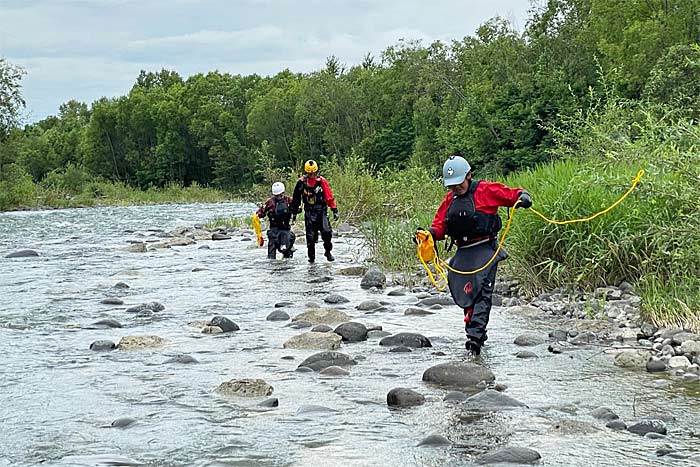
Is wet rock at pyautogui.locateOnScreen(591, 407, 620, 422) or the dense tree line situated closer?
wet rock at pyautogui.locateOnScreen(591, 407, 620, 422)

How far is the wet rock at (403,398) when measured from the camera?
301 inches

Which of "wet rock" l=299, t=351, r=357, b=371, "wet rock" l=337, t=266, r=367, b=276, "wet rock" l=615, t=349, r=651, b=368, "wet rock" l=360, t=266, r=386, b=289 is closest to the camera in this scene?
"wet rock" l=615, t=349, r=651, b=368

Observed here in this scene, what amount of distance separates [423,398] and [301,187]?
1077cm

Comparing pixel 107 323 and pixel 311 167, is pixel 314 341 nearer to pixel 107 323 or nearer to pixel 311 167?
pixel 107 323

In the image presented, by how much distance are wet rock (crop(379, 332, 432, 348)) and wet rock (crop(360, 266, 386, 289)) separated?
205 inches

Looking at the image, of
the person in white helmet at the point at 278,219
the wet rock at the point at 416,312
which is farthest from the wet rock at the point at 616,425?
the person in white helmet at the point at 278,219

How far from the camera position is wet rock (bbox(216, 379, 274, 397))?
814cm

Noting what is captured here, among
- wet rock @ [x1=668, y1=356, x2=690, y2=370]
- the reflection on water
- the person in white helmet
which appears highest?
the person in white helmet

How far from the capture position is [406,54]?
85.2 meters

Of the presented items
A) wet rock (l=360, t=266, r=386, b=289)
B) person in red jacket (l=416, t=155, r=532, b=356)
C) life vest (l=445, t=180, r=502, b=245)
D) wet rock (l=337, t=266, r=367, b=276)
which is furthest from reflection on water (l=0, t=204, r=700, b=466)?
wet rock (l=337, t=266, r=367, b=276)

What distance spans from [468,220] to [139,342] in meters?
4.10

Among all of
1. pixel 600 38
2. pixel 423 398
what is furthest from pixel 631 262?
pixel 600 38

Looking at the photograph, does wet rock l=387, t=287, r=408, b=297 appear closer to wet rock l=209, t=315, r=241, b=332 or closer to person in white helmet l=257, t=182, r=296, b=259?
wet rock l=209, t=315, r=241, b=332

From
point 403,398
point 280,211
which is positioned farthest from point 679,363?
point 280,211
